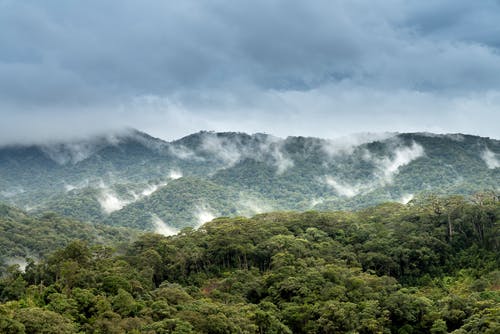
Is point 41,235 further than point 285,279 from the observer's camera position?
Yes

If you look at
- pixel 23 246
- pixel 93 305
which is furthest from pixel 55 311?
pixel 23 246

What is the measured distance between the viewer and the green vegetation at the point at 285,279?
57375 millimetres

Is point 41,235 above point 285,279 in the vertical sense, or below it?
below

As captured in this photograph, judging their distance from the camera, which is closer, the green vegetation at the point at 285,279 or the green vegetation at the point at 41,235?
the green vegetation at the point at 285,279

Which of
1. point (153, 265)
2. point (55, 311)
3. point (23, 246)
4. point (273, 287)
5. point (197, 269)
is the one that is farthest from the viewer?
point (23, 246)

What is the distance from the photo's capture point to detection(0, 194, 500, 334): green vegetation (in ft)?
188

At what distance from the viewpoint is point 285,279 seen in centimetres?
7106

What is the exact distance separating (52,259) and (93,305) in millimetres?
16233

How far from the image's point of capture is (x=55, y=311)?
56.3m

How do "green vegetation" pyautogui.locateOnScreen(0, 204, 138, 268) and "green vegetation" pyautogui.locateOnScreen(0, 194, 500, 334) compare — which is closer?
"green vegetation" pyautogui.locateOnScreen(0, 194, 500, 334)

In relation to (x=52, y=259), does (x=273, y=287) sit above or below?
below

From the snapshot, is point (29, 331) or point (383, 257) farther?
point (383, 257)

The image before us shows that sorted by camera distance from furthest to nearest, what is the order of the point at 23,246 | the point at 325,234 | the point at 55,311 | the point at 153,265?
the point at 23,246 → the point at 325,234 → the point at 153,265 → the point at 55,311

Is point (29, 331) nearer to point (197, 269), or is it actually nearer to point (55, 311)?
point (55, 311)
